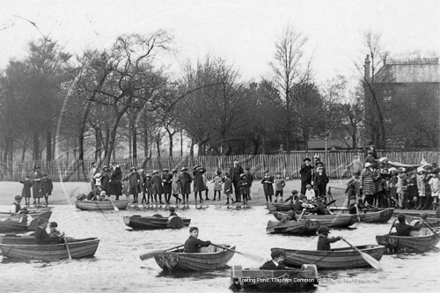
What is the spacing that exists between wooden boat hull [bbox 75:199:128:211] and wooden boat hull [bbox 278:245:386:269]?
16824mm

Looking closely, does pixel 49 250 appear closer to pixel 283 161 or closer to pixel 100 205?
pixel 100 205

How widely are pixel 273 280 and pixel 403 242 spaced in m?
5.73

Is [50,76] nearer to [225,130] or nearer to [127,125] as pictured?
[127,125]

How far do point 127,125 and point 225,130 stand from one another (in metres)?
12.4

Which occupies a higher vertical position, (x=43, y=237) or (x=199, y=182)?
(x=199, y=182)

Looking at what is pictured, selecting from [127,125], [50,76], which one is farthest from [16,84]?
[127,125]

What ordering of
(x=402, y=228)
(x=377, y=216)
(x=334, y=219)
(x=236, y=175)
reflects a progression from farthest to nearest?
(x=236, y=175)
(x=377, y=216)
(x=334, y=219)
(x=402, y=228)

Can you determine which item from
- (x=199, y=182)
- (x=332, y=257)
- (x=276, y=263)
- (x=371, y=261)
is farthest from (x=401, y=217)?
(x=199, y=182)

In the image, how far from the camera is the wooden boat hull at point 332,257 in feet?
47.9

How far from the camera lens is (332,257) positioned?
49.0 feet

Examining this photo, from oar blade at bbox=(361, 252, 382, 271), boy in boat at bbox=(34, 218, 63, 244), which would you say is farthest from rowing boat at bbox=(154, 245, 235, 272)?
oar blade at bbox=(361, 252, 382, 271)

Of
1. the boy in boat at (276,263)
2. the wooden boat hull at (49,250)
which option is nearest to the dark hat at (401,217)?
the boy in boat at (276,263)

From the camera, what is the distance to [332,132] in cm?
4841

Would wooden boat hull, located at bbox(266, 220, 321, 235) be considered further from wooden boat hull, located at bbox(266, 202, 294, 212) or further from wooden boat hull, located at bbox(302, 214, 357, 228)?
wooden boat hull, located at bbox(266, 202, 294, 212)
